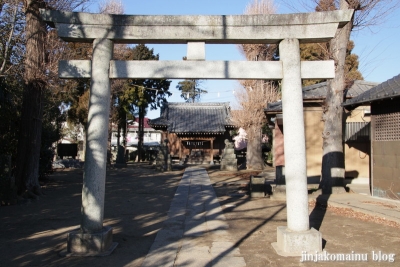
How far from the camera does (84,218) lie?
5551 mm

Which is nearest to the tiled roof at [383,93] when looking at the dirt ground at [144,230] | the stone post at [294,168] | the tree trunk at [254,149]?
the dirt ground at [144,230]

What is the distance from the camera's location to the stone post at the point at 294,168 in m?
5.35

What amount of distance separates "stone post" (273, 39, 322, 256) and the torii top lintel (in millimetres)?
305

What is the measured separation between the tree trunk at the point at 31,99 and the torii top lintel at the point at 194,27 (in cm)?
531

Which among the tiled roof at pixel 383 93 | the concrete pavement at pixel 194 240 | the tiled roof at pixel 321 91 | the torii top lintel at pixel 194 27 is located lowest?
the concrete pavement at pixel 194 240

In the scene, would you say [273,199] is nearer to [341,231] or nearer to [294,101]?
[341,231]

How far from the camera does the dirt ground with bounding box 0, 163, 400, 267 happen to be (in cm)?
518

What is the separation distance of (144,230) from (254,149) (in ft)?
59.7

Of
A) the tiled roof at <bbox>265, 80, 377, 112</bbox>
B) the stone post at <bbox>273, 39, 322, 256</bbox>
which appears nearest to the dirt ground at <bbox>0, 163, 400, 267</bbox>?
the stone post at <bbox>273, 39, 322, 256</bbox>

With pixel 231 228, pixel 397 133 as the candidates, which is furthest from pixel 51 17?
pixel 397 133

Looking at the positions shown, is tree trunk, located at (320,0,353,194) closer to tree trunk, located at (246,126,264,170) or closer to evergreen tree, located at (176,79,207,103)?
tree trunk, located at (246,126,264,170)

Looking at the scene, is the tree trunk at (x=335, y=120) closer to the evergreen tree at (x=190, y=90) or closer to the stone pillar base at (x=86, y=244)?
the stone pillar base at (x=86, y=244)

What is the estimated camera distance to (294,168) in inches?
218

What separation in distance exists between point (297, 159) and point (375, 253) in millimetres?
1901
